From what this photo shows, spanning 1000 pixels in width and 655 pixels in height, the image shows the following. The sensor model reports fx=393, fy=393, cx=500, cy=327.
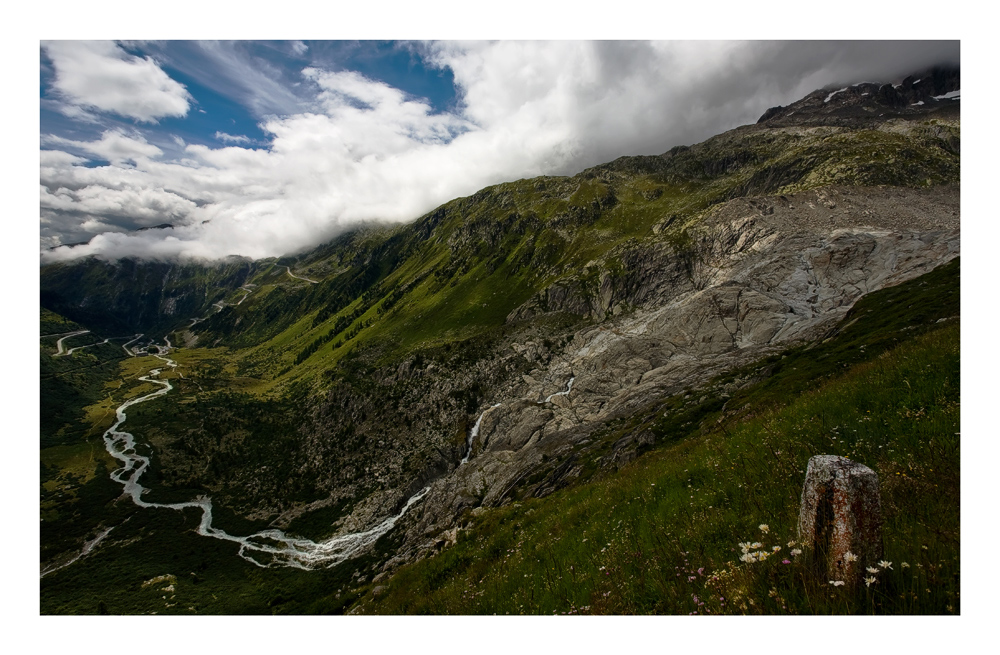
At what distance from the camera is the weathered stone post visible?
14.2ft

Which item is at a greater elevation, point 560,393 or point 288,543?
point 560,393

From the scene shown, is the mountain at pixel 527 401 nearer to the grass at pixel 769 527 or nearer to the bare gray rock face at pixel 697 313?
the bare gray rock face at pixel 697 313

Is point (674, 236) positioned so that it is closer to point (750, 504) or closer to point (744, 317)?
→ point (744, 317)

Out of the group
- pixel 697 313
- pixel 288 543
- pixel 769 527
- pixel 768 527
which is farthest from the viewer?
pixel 697 313

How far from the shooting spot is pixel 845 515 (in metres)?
4.45

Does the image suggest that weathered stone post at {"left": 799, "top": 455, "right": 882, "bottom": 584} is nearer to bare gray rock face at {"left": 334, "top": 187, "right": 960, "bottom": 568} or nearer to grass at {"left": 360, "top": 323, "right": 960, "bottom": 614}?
grass at {"left": 360, "top": 323, "right": 960, "bottom": 614}

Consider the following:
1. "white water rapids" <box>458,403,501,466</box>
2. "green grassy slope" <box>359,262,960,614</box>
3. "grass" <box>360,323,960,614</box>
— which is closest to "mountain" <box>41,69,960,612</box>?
"white water rapids" <box>458,403,501,466</box>

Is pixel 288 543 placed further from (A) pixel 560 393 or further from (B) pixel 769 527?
(B) pixel 769 527

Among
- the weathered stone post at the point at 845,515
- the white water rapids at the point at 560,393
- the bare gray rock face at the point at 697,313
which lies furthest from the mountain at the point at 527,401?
the weathered stone post at the point at 845,515

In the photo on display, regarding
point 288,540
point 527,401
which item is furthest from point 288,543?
point 527,401

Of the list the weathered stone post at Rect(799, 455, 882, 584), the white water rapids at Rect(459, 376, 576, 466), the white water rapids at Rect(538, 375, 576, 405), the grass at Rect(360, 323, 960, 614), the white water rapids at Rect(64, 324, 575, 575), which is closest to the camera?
the weathered stone post at Rect(799, 455, 882, 584)

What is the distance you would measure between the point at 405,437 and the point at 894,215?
189 metres

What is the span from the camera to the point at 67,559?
339 feet

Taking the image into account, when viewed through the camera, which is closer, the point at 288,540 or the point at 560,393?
the point at 288,540
